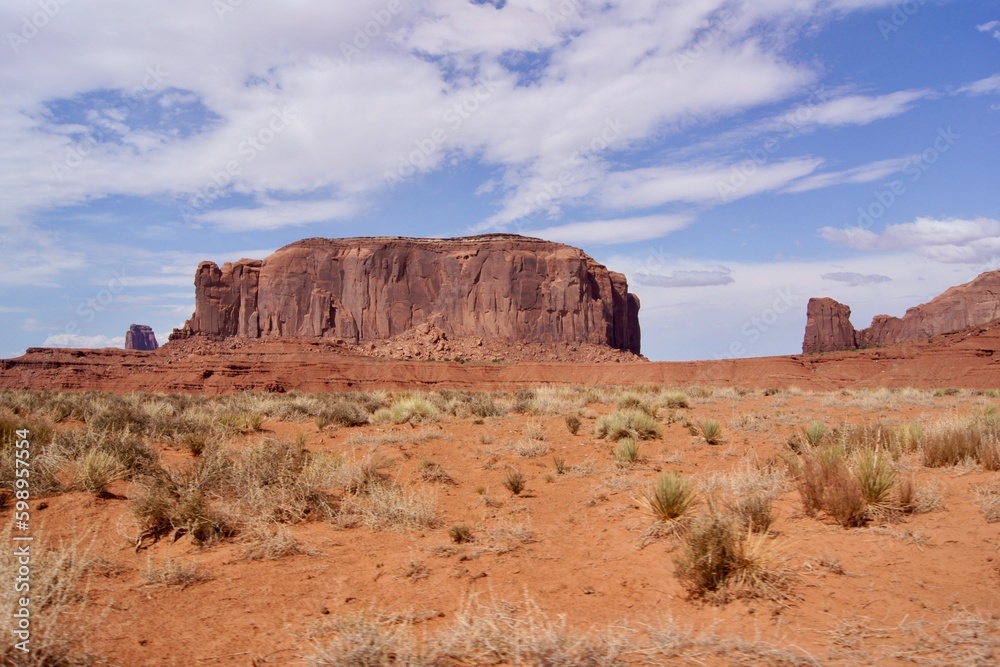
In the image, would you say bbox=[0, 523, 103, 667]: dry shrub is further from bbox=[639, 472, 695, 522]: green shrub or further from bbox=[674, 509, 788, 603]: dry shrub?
bbox=[639, 472, 695, 522]: green shrub

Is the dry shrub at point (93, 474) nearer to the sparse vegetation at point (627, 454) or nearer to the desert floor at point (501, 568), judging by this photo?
the desert floor at point (501, 568)

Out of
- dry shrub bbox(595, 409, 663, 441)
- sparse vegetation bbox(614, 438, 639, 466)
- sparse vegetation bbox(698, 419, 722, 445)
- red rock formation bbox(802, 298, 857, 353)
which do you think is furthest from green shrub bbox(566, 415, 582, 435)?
red rock formation bbox(802, 298, 857, 353)

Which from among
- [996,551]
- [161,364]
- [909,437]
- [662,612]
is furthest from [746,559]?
[161,364]

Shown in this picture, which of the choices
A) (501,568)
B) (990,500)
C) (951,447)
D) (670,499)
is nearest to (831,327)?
(951,447)

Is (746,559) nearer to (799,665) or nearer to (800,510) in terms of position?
(799,665)

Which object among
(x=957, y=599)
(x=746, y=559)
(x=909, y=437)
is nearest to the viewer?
(x=957, y=599)

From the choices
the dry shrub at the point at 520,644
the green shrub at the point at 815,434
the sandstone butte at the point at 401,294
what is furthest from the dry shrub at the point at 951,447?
the sandstone butte at the point at 401,294
